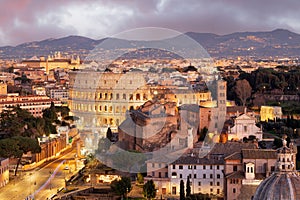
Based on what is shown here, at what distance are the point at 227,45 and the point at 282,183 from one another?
3145 inches

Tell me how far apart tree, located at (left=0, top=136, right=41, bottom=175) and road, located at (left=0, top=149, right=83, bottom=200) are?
0.63 meters

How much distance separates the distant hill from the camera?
81519 mm

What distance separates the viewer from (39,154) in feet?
66.7

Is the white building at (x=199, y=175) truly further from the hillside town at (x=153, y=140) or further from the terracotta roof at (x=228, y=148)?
the terracotta roof at (x=228, y=148)

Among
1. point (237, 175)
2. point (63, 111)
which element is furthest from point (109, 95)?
point (237, 175)

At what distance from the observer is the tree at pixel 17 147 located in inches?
724

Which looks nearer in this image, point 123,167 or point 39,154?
point 123,167

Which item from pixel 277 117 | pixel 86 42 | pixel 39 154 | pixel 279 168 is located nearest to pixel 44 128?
pixel 39 154

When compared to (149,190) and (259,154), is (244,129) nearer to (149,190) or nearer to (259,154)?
(259,154)

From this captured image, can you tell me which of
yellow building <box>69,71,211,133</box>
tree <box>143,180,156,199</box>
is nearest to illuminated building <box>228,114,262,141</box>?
tree <box>143,180,156,199</box>

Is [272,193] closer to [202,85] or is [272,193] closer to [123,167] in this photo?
[123,167]

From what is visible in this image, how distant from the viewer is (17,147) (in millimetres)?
18641

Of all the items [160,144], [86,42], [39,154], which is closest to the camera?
[160,144]

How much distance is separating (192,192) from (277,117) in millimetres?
11217
